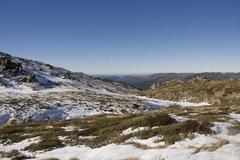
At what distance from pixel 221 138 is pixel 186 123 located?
3.07 metres

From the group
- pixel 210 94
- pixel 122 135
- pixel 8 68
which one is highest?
pixel 8 68

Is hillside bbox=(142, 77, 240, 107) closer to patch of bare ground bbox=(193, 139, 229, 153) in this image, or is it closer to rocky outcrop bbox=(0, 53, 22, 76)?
patch of bare ground bbox=(193, 139, 229, 153)

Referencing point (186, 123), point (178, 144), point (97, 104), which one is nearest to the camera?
point (178, 144)

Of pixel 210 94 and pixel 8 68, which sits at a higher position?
pixel 8 68

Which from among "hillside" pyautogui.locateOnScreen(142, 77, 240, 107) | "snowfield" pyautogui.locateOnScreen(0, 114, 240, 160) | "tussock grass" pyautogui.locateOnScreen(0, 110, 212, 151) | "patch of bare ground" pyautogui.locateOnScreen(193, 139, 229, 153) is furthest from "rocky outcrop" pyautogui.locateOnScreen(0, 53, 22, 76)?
"patch of bare ground" pyautogui.locateOnScreen(193, 139, 229, 153)

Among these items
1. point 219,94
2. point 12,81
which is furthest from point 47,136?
point 12,81

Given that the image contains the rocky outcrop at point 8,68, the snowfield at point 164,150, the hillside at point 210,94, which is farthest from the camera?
the rocky outcrop at point 8,68

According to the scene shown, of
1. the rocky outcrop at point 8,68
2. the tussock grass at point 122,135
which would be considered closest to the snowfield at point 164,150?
the tussock grass at point 122,135

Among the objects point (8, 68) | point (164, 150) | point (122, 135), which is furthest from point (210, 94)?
point (8, 68)

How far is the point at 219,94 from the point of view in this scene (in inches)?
2884

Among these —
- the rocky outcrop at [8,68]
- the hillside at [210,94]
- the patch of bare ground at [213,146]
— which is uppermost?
the rocky outcrop at [8,68]

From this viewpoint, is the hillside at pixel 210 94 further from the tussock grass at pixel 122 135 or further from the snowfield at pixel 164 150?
the snowfield at pixel 164 150

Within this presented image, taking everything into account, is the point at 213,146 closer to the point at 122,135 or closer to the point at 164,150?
the point at 164,150

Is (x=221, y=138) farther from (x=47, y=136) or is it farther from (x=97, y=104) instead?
(x=97, y=104)
